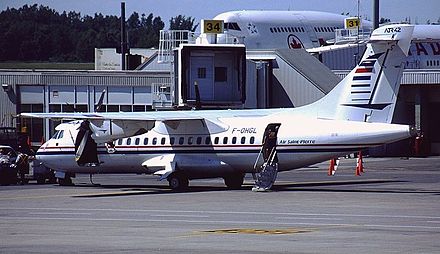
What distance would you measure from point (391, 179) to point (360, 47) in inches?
1232

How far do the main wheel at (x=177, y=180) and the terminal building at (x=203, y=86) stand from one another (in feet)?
70.3

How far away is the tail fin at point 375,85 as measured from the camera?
116ft

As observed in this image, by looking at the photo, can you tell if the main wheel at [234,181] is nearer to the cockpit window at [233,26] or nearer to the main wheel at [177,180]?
the main wheel at [177,180]

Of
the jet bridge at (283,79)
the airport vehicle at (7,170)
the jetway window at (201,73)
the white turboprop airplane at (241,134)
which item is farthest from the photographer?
the jet bridge at (283,79)

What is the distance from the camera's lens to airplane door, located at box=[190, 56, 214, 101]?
6188 cm

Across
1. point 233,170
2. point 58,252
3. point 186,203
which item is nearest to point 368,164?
point 233,170

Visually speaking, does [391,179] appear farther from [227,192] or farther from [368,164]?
[368,164]

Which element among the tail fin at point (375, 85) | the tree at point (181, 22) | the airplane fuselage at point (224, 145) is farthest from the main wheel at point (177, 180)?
the tree at point (181, 22)

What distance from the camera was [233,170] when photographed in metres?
38.1

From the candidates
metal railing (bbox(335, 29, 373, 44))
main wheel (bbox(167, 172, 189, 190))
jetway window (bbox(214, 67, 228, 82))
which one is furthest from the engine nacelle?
metal railing (bbox(335, 29, 373, 44))

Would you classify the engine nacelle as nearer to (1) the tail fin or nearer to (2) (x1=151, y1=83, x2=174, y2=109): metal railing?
(1) the tail fin

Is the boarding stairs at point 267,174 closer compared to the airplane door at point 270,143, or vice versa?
the airplane door at point 270,143

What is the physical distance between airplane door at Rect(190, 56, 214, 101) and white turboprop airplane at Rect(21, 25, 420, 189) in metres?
20.0

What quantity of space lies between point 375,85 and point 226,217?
35.5ft
